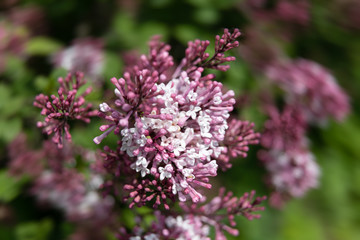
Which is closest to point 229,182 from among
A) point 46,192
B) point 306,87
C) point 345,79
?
point 306,87

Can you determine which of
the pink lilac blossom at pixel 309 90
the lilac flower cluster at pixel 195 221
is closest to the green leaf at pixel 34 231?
the lilac flower cluster at pixel 195 221

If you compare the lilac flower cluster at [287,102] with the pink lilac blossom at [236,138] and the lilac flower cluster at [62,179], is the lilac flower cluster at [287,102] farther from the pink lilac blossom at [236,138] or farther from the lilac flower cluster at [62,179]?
the lilac flower cluster at [62,179]

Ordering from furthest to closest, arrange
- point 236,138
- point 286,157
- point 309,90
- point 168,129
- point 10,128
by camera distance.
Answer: point 309,90 → point 286,157 → point 10,128 → point 236,138 → point 168,129

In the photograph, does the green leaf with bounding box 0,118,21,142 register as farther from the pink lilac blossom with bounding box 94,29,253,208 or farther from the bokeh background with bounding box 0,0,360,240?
the pink lilac blossom with bounding box 94,29,253,208

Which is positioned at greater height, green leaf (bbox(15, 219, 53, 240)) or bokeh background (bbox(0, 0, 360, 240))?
bokeh background (bbox(0, 0, 360, 240))

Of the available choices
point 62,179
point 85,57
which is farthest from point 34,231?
point 85,57

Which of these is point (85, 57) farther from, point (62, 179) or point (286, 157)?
point (286, 157)

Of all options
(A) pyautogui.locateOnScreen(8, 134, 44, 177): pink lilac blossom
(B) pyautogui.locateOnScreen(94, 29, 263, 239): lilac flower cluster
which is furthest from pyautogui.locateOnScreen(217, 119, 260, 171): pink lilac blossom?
(A) pyautogui.locateOnScreen(8, 134, 44, 177): pink lilac blossom
